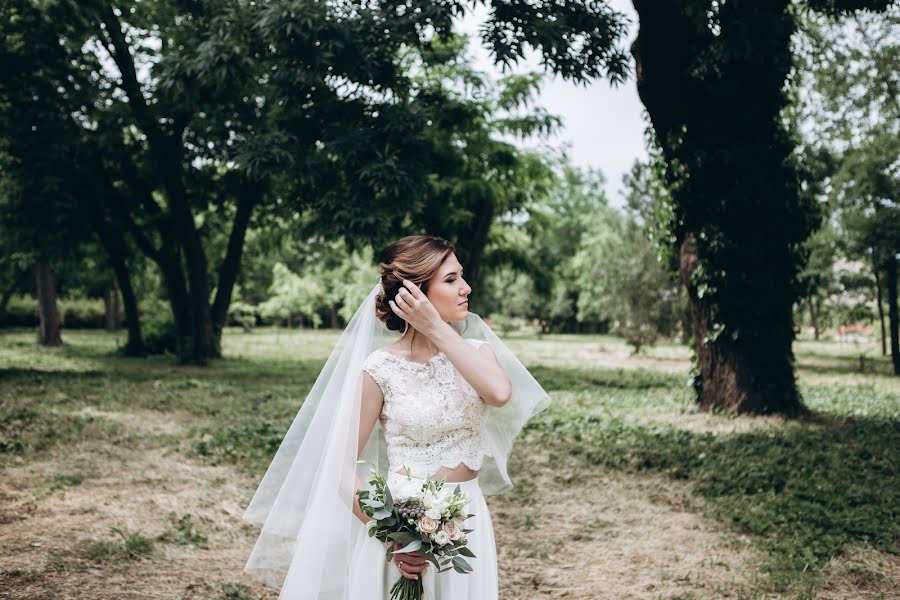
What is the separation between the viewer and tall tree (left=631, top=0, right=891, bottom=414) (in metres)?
9.77

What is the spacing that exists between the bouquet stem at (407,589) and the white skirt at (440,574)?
0.09 metres

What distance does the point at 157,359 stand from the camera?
2167 cm

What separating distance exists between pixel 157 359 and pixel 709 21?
1885 cm

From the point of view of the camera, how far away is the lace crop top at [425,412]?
260 cm

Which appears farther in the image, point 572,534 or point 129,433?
point 129,433

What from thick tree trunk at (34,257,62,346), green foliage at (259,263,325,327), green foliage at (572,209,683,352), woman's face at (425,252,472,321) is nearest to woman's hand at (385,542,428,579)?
woman's face at (425,252,472,321)

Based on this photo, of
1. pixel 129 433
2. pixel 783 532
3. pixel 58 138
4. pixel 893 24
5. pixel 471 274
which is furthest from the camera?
pixel 471 274

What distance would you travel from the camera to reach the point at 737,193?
980 cm

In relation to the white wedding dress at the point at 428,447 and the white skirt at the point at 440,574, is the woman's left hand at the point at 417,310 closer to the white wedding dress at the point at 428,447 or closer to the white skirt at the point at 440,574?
the white wedding dress at the point at 428,447

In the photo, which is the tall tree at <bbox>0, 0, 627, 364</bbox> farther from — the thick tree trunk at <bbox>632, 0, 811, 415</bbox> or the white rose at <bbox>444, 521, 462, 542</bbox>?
the white rose at <bbox>444, 521, 462, 542</bbox>

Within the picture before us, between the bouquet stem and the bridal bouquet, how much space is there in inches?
5.6

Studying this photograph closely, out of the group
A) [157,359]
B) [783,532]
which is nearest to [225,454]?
[783,532]

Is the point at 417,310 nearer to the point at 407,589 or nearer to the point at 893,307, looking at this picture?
the point at 407,589

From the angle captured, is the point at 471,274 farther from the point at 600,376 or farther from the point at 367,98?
the point at 367,98
